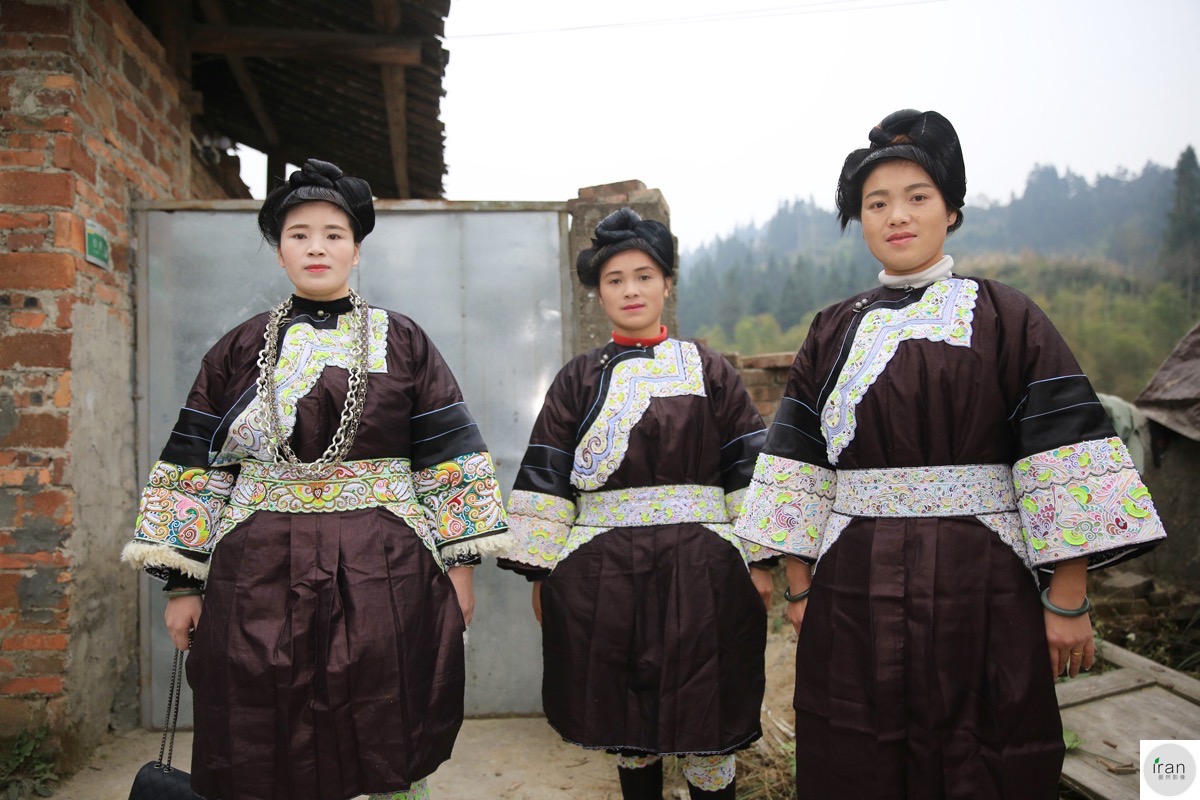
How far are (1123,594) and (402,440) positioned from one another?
4490 mm

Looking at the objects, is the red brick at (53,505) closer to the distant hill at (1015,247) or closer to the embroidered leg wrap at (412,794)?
the embroidered leg wrap at (412,794)

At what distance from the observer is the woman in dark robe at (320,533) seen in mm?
2014

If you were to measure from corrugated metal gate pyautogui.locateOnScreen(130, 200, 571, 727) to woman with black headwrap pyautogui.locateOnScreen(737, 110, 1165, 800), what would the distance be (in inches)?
79.8

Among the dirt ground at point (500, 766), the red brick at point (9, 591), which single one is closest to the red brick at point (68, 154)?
the red brick at point (9, 591)

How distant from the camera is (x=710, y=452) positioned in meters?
2.60

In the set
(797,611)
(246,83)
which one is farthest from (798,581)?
(246,83)

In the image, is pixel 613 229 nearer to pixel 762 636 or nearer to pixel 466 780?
pixel 762 636

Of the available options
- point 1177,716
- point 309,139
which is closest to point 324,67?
point 309,139

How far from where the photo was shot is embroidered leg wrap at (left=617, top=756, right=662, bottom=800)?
2.57 meters

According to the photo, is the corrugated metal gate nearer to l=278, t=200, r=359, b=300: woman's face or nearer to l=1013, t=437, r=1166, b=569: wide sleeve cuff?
l=278, t=200, r=359, b=300: woman's face

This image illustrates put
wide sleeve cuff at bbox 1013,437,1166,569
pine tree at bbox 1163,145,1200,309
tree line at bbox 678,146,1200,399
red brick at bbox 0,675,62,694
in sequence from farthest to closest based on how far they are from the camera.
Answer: pine tree at bbox 1163,145,1200,309 < tree line at bbox 678,146,1200,399 < red brick at bbox 0,675,62,694 < wide sleeve cuff at bbox 1013,437,1166,569

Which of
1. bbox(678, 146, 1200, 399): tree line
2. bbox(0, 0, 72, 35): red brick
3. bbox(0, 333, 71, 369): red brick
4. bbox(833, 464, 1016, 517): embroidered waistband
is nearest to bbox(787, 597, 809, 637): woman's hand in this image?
bbox(833, 464, 1016, 517): embroidered waistband

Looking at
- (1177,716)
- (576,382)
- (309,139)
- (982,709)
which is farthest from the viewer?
(309,139)

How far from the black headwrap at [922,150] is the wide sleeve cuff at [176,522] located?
6.12 feet
